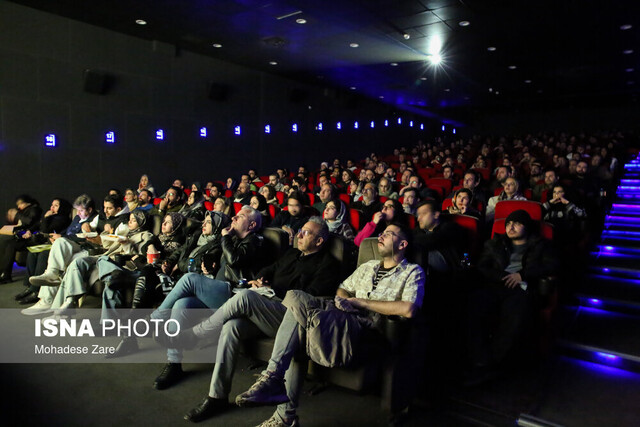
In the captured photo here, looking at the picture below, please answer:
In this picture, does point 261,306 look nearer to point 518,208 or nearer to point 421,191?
point 518,208

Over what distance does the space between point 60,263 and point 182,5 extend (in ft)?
11.8

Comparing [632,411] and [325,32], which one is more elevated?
[325,32]

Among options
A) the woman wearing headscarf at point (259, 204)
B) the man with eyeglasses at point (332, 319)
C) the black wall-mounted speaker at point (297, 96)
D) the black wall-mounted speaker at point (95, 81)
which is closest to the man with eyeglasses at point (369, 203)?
the woman wearing headscarf at point (259, 204)

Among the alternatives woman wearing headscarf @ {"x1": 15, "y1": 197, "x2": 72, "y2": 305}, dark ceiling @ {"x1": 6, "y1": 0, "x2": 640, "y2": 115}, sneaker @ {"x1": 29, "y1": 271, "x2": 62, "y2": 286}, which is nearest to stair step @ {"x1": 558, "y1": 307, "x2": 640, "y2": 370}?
sneaker @ {"x1": 29, "y1": 271, "x2": 62, "y2": 286}

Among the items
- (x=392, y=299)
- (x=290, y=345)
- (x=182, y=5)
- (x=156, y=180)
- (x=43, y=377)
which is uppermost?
(x=182, y=5)

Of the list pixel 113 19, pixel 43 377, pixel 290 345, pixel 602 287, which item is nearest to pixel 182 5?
pixel 113 19

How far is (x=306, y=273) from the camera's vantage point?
229 centimetres

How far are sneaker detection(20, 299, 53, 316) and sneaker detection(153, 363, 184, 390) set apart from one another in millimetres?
1514

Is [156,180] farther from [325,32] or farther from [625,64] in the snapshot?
[625,64]

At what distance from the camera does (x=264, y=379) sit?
1.74m

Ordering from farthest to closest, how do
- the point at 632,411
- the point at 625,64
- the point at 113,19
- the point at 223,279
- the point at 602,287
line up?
1. the point at 625,64
2. the point at 113,19
3. the point at 602,287
4. the point at 223,279
5. the point at 632,411

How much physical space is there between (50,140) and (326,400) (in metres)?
5.86

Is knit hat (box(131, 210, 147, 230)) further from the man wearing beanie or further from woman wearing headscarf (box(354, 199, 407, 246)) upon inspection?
the man wearing beanie

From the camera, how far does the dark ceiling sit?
17.2ft
